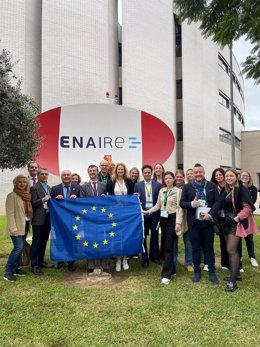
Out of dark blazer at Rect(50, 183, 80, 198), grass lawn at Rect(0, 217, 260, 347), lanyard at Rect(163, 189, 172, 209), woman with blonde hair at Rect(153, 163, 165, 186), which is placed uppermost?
woman with blonde hair at Rect(153, 163, 165, 186)

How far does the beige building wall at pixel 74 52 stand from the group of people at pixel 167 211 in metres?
12.5

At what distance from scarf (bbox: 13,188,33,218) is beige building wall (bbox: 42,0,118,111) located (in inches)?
503

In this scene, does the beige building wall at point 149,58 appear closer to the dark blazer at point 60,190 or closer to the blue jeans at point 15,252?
the dark blazer at point 60,190

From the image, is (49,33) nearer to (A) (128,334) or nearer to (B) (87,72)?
(B) (87,72)

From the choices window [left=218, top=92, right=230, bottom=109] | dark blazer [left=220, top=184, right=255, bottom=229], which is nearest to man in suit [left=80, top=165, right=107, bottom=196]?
dark blazer [left=220, top=184, right=255, bottom=229]

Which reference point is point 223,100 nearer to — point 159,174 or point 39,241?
point 159,174

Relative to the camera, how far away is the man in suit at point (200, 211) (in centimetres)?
518

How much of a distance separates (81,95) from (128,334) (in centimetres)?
1627

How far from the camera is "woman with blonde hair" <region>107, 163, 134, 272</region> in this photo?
240 inches

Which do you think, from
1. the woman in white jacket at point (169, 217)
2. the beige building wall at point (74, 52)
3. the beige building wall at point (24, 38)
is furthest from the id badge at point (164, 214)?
the beige building wall at point (74, 52)

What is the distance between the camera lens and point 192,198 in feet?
17.4

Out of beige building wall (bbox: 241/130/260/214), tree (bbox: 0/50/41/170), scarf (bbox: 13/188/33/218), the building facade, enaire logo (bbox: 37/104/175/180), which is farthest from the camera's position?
beige building wall (bbox: 241/130/260/214)

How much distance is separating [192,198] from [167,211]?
561mm

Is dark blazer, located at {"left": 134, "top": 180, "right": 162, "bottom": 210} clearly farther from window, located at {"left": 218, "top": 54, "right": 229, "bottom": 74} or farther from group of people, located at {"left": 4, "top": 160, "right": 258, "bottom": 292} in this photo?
window, located at {"left": 218, "top": 54, "right": 229, "bottom": 74}
